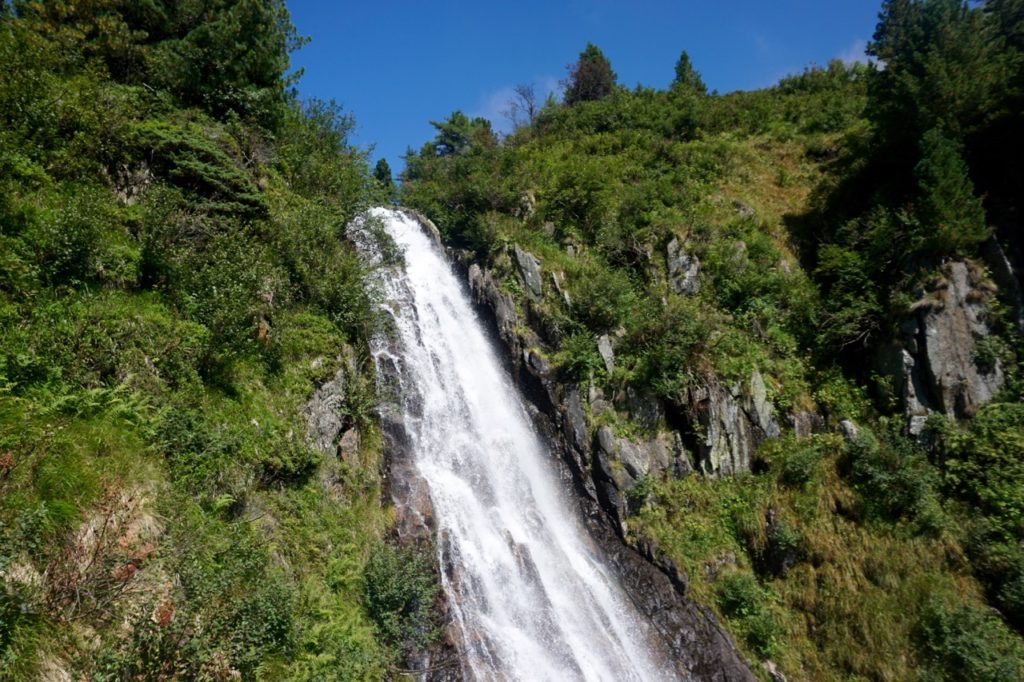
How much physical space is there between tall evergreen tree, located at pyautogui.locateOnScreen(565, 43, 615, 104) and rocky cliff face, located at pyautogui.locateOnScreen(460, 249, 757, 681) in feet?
105

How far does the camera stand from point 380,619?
9445mm

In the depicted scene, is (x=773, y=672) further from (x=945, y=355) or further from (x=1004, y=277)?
(x=1004, y=277)

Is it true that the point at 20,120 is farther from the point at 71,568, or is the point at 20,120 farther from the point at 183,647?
the point at 183,647

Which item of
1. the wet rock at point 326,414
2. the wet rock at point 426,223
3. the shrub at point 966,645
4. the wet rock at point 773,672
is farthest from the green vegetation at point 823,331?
the wet rock at point 326,414

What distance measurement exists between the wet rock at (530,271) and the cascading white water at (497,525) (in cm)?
284

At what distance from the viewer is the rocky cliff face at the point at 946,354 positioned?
Result: 1360 centimetres

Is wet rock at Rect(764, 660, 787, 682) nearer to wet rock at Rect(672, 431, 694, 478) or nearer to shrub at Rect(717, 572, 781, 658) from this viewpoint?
shrub at Rect(717, 572, 781, 658)

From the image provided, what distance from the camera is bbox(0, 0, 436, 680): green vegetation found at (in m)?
5.64

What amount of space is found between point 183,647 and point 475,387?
12413 millimetres

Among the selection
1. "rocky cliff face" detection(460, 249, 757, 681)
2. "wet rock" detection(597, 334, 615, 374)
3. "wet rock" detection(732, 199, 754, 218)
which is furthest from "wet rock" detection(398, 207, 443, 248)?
"wet rock" detection(732, 199, 754, 218)

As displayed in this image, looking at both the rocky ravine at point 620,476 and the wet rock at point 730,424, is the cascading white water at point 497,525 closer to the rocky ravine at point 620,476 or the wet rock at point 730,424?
the rocky ravine at point 620,476

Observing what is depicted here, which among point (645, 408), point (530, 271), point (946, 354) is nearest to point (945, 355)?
point (946, 354)

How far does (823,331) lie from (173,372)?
19.1m

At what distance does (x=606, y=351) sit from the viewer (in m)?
17.0
